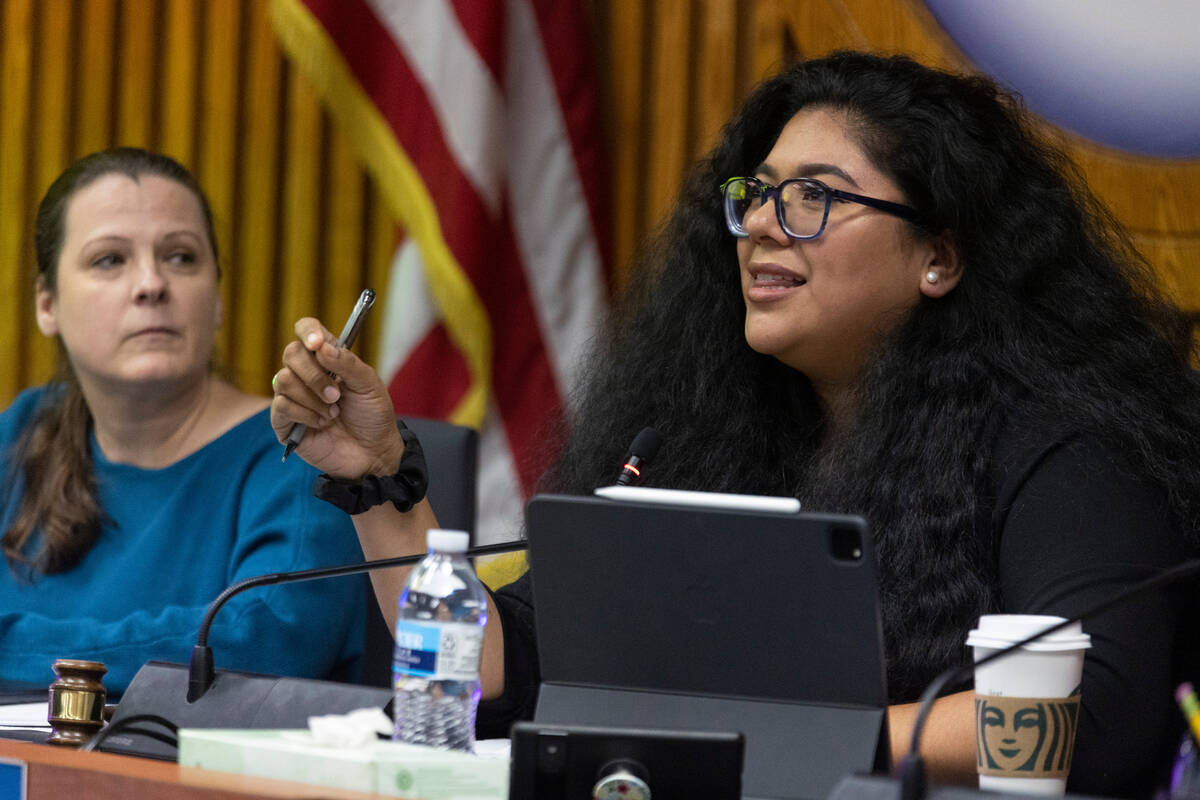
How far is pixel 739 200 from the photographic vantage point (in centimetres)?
188

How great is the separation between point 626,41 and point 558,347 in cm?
62

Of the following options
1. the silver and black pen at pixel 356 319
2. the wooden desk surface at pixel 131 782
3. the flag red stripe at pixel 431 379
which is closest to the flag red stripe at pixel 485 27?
the flag red stripe at pixel 431 379

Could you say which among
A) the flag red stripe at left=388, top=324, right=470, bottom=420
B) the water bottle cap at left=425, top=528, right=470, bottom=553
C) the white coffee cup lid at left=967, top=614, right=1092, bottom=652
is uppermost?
the flag red stripe at left=388, top=324, right=470, bottom=420

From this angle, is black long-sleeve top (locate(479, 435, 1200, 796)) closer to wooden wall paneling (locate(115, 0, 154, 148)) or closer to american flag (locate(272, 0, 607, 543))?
american flag (locate(272, 0, 607, 543))

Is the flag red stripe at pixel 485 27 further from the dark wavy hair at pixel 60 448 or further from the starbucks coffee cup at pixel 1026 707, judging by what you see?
the starbucks coffee cup at pixel 1026 707

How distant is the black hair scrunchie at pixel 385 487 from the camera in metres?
1.59

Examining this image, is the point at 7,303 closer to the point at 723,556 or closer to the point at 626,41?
the point at 626,41

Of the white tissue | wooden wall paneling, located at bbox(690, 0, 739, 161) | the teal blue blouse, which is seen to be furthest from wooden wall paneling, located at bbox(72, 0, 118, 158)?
the white tissue

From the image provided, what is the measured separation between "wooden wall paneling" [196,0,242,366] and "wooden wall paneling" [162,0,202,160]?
0.02 metres

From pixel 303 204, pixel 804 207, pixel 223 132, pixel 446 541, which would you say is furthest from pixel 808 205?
pixel 223 132

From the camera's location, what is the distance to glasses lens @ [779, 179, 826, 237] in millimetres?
1759

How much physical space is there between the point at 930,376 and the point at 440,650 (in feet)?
2.63

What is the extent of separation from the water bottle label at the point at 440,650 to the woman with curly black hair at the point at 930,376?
1.45ft

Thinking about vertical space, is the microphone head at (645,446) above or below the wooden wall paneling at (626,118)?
below
